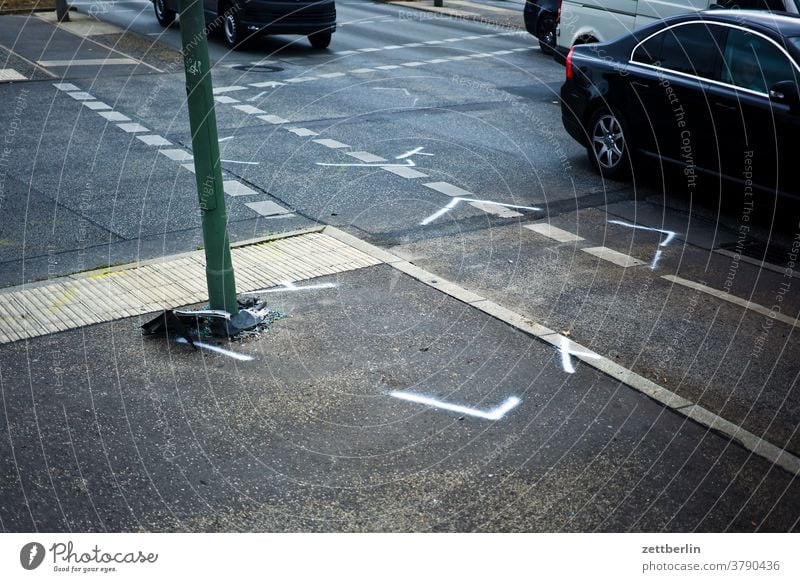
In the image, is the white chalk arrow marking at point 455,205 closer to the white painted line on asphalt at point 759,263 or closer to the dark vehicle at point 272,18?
the white painted line on asphalt at point 759,263

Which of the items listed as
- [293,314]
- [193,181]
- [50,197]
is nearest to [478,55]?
[193,181]

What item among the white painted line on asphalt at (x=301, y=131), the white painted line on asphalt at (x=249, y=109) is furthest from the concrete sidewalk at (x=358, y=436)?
the white painted line on asphalt at (x=249, y=109)

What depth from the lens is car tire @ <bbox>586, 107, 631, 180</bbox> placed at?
10133 mm

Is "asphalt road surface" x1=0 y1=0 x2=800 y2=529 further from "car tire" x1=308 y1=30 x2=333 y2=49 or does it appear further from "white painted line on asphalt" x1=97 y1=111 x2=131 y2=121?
"car tire" x1=308 y1=30 x2=333 y2=49

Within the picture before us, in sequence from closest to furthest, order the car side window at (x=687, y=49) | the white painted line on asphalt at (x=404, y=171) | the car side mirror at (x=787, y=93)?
the car side mirror at (x=787, y=93), the car side window at (x=687, y=49), the white painted line on asphalt at (x=404, y=171)

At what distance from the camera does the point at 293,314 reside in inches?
263

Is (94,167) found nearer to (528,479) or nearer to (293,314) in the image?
(293,314)

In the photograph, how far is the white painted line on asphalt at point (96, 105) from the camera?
43.7 ft

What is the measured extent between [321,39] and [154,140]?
811 centimetres

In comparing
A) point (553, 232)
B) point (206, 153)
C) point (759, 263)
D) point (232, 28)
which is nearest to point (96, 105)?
point (232, 28)

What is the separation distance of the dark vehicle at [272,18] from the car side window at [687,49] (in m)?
9.24

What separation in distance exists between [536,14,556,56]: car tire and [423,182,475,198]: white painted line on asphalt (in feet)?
34.8

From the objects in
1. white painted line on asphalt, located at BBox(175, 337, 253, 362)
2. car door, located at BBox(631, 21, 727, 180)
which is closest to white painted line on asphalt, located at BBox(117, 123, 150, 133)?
car door, located at BBox(631, 21, 727, 180)
